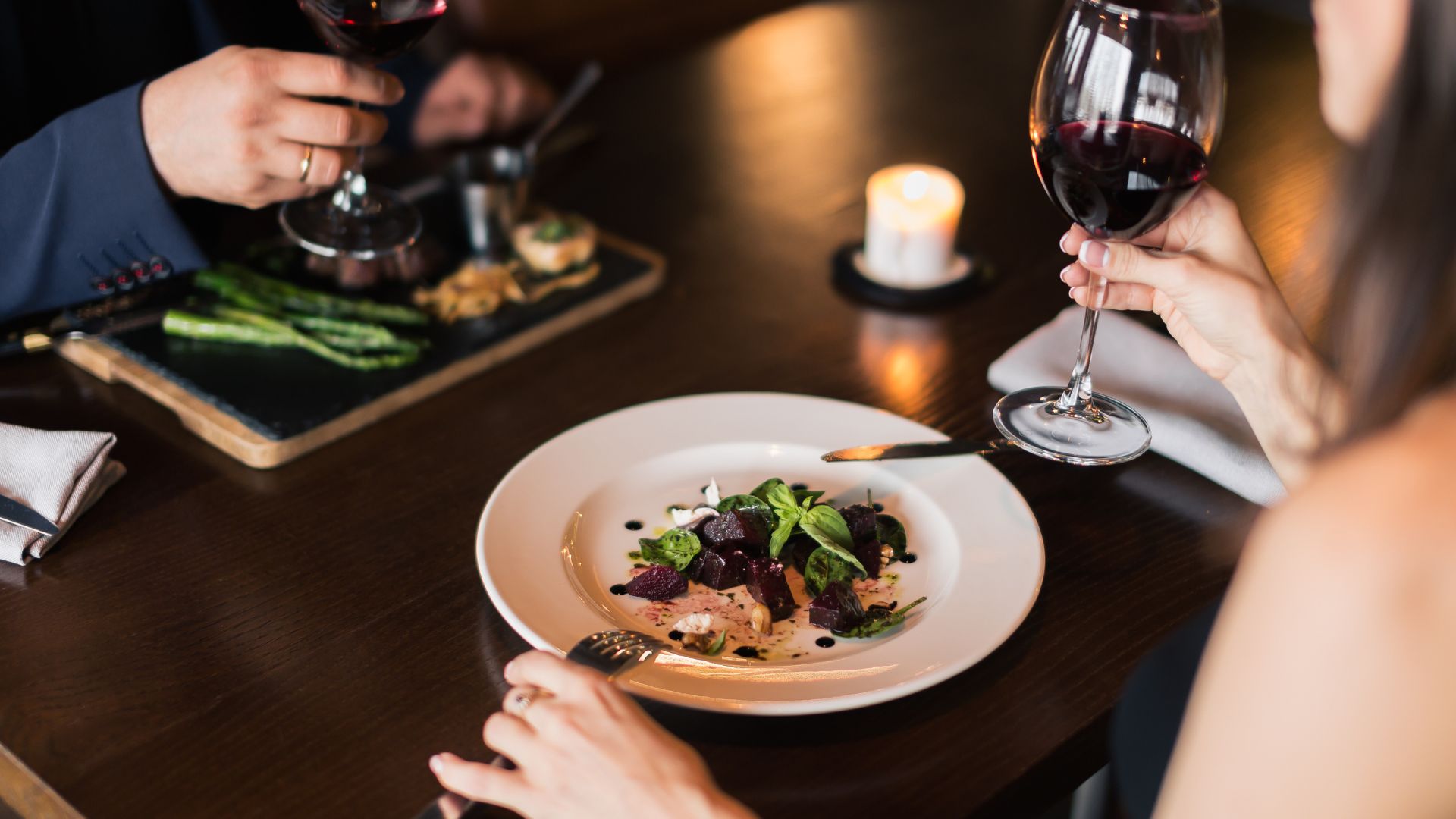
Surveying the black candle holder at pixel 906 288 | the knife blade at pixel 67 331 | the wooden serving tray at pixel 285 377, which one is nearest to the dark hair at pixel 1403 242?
the black candle holder at pixel 906 288

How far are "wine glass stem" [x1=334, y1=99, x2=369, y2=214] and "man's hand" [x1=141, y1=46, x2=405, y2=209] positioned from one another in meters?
0.05

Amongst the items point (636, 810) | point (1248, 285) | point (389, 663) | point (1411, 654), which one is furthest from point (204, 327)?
point (1411, 654)

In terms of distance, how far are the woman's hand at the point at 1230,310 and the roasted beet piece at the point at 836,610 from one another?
42 cm

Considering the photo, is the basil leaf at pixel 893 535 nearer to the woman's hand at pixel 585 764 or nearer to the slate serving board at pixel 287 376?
the woman's hand at pixel 585 764

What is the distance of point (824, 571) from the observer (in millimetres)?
1104

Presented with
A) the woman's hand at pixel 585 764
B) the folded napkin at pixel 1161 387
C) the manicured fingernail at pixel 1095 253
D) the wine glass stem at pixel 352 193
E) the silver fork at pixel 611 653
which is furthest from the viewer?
the wine glass stem at pixel 352 193

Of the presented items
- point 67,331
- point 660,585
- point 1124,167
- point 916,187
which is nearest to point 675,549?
point 660,585

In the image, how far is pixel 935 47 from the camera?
2.54 metres

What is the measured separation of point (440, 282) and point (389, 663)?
2.42 feet

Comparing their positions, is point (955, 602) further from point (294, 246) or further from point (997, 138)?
point (997, 138)

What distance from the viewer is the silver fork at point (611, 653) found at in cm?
96

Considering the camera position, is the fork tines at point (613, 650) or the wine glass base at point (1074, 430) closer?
the fork tines at point (613, 650)

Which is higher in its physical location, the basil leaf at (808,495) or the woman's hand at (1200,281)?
the woman's hand at (1200,281)

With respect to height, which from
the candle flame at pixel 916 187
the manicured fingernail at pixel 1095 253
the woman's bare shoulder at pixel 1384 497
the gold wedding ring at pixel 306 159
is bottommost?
the candle flame at pixel 916 187
